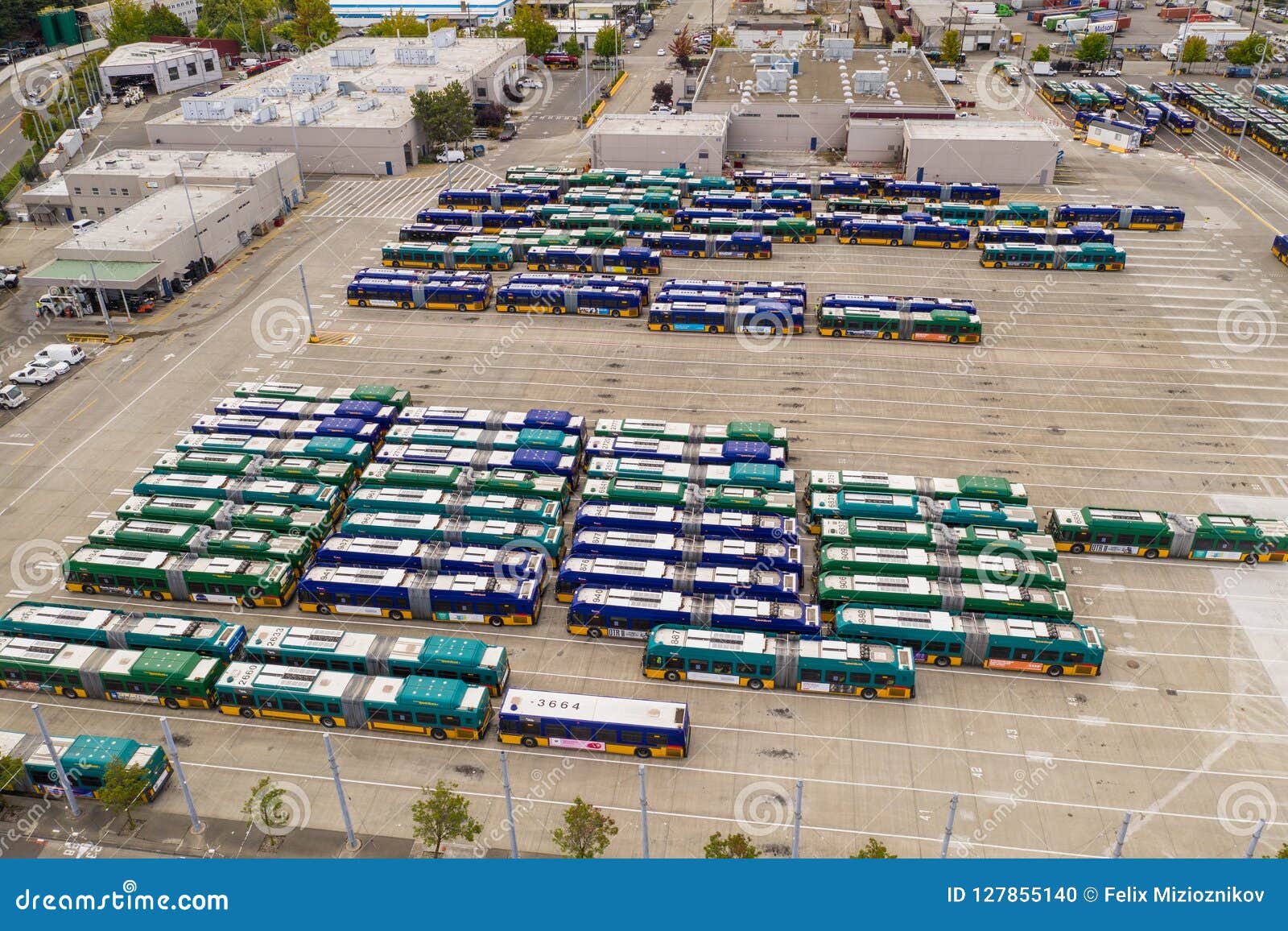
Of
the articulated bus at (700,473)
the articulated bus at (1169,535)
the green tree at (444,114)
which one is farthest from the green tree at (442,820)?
the green tree at (444,114)

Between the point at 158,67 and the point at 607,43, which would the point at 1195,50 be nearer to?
the point at 607,43

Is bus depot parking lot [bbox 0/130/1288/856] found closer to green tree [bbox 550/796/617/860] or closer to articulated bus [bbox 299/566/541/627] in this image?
articulated bus [bbox 299/566/541/627]

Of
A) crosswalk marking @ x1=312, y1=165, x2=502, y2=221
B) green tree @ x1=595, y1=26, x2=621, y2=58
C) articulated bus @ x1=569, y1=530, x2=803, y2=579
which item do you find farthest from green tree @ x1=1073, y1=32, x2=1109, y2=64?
articulated bus @ x1=569, y1=530, x2=803, y2=579

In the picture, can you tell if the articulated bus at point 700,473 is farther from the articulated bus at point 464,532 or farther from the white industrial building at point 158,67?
the white industrial building at point 158,67

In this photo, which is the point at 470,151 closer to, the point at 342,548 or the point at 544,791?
the point at 342,548

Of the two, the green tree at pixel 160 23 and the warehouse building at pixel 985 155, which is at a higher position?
the green tree at pixel 160 23

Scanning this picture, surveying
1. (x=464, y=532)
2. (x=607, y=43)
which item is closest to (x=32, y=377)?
(x=464, y=532)
